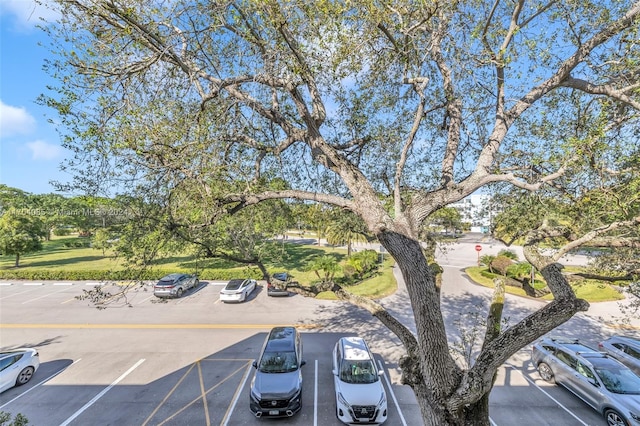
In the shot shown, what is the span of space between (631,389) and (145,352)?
15.9 m

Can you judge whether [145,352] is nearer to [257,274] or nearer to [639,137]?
[257,274]

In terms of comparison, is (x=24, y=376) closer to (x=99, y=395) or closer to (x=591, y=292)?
(x=99, y=395)

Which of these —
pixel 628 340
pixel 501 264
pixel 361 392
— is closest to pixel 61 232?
pixel 361 392

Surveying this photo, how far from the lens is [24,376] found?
9.62 m

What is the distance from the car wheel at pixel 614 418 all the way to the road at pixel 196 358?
0.72ft

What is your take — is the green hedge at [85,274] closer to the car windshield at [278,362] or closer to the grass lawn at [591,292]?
the car windshield at [278,362]

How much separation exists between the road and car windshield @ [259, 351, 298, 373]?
102 centimetres

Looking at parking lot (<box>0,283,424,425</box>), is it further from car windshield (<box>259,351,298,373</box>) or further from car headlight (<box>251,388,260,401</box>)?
car windshield (<box>259,351,298,373</box>)

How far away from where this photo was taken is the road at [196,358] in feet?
26.9

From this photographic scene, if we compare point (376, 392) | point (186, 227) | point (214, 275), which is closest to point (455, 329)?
point (376, 392)

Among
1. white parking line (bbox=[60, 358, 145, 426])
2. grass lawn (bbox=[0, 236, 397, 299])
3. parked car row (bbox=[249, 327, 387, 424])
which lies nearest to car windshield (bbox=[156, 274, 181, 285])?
grass lawn (bbox=[0, 236, 397, 299])

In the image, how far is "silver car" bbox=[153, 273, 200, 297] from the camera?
1731cm

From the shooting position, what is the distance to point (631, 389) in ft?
25.7

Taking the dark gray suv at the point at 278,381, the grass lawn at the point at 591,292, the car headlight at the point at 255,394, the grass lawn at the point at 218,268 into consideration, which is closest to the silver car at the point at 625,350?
the grass lawn at the point at 591,292
